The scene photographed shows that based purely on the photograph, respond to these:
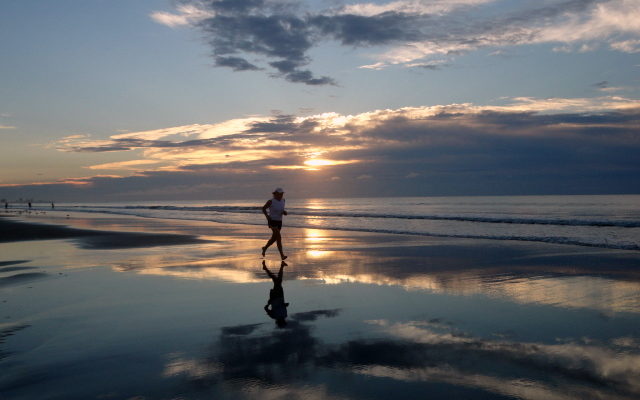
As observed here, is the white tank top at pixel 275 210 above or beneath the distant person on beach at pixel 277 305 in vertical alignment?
above

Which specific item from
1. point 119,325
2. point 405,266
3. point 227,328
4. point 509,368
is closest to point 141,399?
point 227,328

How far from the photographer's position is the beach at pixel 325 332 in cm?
449

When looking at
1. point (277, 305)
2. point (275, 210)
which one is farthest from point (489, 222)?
point (277, 305)

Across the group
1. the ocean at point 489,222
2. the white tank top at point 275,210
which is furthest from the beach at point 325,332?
the ocean at point 489,222

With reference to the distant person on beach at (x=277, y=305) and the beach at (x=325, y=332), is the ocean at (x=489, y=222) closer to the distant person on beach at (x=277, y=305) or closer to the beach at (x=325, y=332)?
the beach at (x=325, y=332)

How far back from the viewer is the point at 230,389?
438 centimetres

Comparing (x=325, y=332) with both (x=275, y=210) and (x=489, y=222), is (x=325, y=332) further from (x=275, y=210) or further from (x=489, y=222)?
(x=489, y=222)

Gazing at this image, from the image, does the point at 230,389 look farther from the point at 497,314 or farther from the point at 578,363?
the point at 497,314

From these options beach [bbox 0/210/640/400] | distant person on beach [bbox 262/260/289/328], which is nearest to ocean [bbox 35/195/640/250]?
beach [bbox 0/210/640/400]

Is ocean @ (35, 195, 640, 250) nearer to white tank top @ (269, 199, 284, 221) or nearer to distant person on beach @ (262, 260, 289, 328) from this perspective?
white tank top @ (269, 199, 284, 221)

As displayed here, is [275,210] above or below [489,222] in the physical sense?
above

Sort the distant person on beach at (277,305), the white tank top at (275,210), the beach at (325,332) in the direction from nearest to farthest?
1. the beach at (325,332)
2. the distant person on beach at (277,305)
3. the white tank top at (275,210)

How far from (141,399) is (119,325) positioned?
9.46ft

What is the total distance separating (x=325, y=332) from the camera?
629 centimetres
